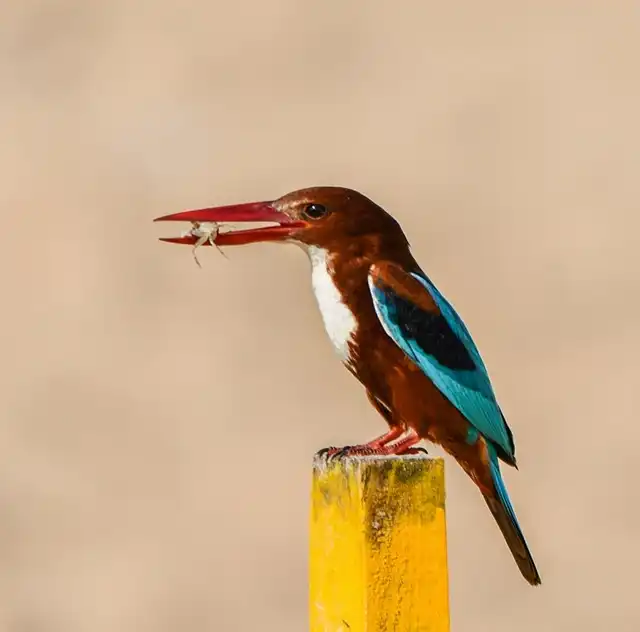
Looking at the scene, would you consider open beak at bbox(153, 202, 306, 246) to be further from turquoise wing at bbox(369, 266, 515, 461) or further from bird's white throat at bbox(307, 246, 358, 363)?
turquoise wing at bbox(369, 266, 515, 461)

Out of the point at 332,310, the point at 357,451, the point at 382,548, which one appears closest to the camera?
the point at 382,548

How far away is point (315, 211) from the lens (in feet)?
10.6

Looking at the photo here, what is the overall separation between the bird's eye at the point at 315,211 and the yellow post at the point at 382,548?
773 mm

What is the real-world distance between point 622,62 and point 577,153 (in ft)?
3.74

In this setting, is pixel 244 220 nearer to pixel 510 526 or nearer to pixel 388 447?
pixel 388 447

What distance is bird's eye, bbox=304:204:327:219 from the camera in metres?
3.22

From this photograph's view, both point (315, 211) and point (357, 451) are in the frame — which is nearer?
point (357, 451)

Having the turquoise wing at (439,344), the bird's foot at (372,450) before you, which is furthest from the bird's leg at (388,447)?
the turquoise wing at (439,344)

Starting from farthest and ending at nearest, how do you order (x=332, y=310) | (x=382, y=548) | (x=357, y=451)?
(x=332, y=310)
(x=357, y=451)
(x=382, y=548)

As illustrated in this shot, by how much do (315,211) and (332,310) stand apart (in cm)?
23

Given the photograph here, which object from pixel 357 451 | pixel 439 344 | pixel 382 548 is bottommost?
pixel 382 548

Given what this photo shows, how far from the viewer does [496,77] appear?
11.4m

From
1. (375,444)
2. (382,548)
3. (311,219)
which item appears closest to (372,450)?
(375,444)

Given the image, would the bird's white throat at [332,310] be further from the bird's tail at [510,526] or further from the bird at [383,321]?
the bird's tail at [510,526]
